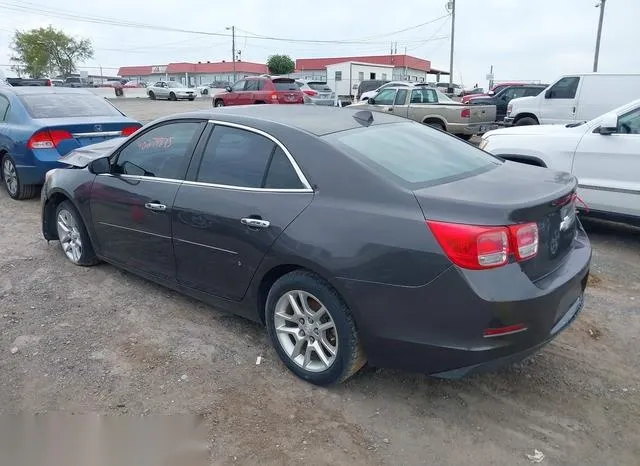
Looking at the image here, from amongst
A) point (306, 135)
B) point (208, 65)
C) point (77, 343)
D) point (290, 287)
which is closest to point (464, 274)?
point (290, 287)

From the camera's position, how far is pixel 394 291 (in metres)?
2.70

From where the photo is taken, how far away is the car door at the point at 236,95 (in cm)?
2198

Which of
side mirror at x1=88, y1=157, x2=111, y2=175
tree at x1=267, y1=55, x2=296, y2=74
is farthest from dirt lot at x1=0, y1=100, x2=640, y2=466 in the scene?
tree at x1=267, y1=55, x2=296, y2=74

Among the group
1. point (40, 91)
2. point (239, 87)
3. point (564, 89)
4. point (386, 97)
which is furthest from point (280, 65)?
point (40, 91)

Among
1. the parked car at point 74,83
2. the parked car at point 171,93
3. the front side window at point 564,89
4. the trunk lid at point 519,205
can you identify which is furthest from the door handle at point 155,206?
the parked car at point 74,83

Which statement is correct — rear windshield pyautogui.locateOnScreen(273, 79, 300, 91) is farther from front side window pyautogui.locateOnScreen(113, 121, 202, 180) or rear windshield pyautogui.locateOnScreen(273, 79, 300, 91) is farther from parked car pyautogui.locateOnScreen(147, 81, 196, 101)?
parked car pyautogui.locateOnScreen(147, 81, 196, 101)

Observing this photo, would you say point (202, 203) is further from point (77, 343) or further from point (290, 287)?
point (77, 343)

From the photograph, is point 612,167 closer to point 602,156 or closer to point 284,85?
point 602,156

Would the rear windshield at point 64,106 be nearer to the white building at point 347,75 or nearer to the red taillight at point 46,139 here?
the red taillight at point 46,139

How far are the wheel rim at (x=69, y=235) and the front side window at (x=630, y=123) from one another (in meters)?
5.49

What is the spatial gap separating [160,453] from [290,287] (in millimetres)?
1081

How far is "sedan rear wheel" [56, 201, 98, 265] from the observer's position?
484cm

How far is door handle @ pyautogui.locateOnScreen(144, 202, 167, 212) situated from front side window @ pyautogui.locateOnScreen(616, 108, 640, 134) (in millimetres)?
4711

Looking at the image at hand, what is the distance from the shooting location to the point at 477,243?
8.35 ft
